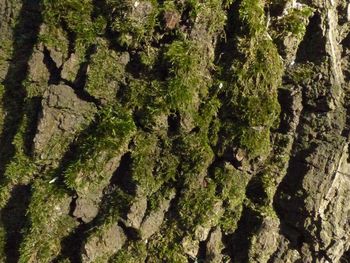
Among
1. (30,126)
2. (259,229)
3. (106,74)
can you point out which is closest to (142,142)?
(106,74)

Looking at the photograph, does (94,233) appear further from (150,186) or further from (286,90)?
(286,90)

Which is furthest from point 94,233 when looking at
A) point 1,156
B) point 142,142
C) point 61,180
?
point 1,156

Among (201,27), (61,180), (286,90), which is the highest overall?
(201,27)

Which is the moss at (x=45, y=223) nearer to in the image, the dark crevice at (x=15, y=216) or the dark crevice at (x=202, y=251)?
the dark crevice at (x=15, y=216)

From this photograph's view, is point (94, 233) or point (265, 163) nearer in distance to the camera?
point (94, 233)

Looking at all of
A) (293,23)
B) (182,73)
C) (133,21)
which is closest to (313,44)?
(293,23)

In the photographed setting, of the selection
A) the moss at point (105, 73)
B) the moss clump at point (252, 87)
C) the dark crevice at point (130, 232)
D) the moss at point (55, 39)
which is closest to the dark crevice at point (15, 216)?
the dark crevice at point (130, 232)

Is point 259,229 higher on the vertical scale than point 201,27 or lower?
lower

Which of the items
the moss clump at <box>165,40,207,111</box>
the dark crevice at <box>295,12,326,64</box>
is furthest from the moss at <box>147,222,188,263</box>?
the dark crevice at <box>295,12,326,64</box>
